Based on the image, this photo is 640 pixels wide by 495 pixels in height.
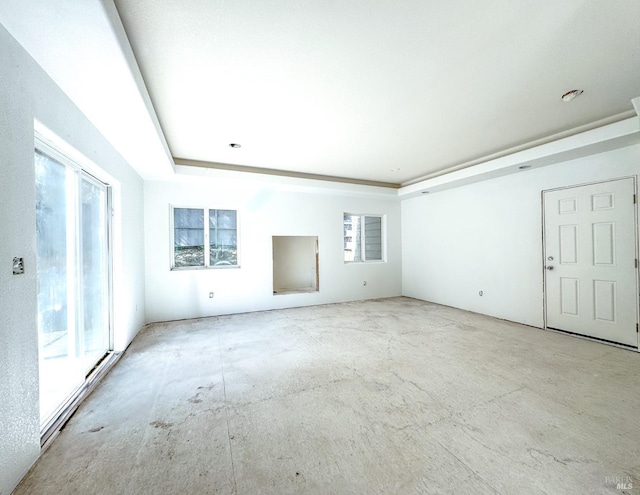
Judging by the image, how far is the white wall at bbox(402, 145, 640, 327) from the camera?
3.79 metres

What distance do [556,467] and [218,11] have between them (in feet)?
10.7

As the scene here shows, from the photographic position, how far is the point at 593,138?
123 inches

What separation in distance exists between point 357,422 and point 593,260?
→ 3.90 meters

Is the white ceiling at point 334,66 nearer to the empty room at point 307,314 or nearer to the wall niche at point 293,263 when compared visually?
the empty room at point 307,314

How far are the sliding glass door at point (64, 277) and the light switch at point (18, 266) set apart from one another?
1.52ft

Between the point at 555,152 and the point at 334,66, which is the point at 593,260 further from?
the point at 334,66

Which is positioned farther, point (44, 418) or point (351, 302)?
Answer: point (351, 302)

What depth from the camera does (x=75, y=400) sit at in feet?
7.20

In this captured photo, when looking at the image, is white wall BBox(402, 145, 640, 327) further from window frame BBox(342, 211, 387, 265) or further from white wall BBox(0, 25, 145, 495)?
white wall BBox(0, 25, 145, 495)

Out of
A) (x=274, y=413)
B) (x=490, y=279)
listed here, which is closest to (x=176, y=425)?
(x=274, y=413)

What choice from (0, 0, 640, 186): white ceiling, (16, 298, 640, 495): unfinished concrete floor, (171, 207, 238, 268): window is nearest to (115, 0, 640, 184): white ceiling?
(0, 0, 640, 186): white ceiling

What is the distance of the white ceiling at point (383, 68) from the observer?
1606 millimetres

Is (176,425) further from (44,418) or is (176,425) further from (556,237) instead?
(556,237)

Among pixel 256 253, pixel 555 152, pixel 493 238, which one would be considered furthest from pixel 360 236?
pixel 555 152
